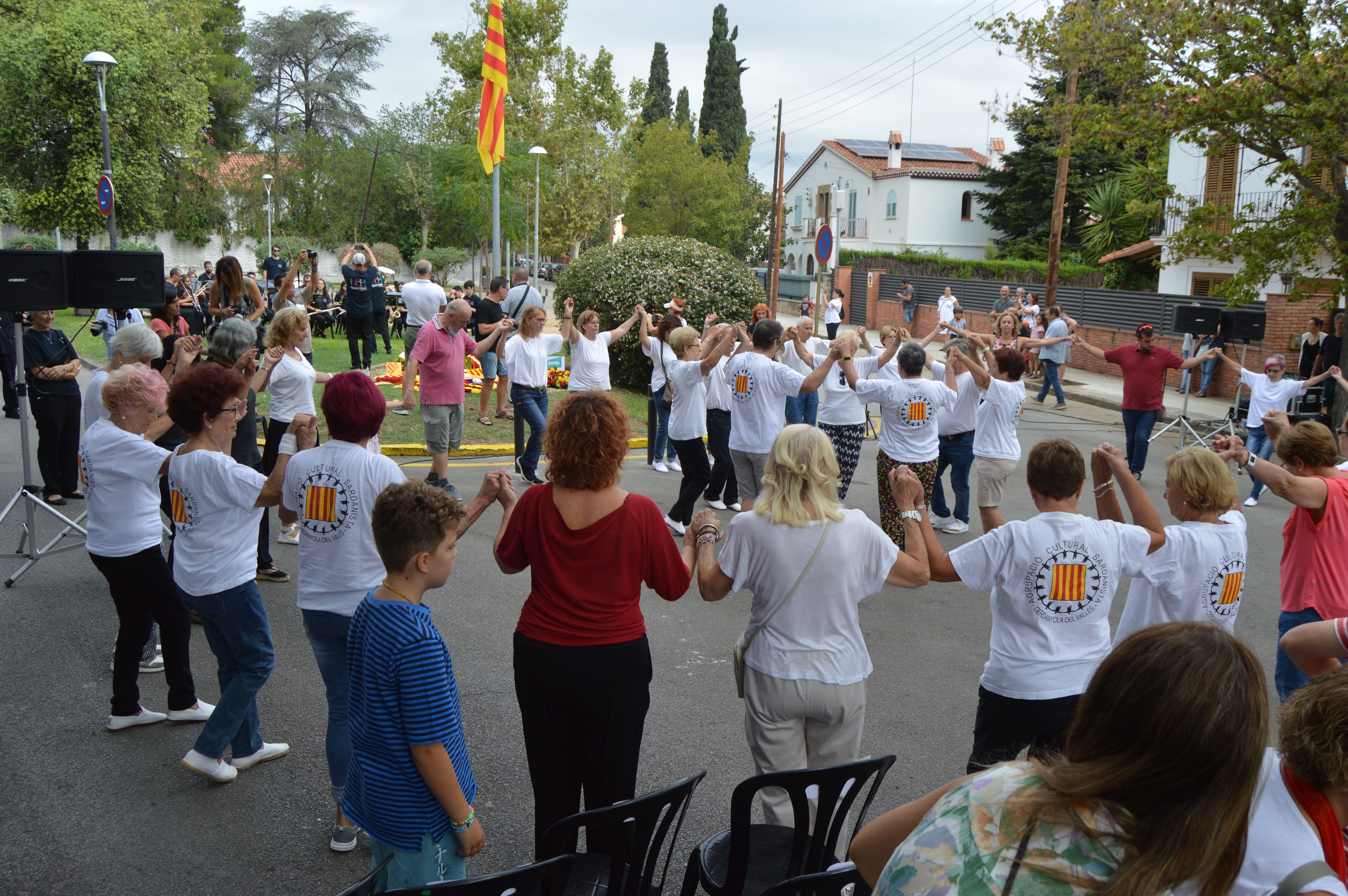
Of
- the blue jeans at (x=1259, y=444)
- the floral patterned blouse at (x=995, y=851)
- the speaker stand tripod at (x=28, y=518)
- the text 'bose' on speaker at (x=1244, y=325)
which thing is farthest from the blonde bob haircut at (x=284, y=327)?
the text 'bose' on speaker at (x=1244, y=325)

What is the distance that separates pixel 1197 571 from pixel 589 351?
724 centimetres

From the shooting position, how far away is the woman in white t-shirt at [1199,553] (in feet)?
12.8

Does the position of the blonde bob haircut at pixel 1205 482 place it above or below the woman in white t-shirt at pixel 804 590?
above

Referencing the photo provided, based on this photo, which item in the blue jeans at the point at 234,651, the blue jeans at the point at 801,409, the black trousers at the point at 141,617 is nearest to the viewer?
the blue jeans at the point at 234,651

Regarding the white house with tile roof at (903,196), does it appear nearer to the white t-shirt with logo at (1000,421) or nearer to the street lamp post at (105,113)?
the street lamp post at (105,113)

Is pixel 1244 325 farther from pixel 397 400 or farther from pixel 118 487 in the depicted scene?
pixel 118 487

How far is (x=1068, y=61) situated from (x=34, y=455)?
1575cm

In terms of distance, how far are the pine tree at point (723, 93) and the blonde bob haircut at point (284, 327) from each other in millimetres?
56635

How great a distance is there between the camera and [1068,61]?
50.7ft

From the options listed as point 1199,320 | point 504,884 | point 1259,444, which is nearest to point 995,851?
point 504,884

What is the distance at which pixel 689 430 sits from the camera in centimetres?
→ 847

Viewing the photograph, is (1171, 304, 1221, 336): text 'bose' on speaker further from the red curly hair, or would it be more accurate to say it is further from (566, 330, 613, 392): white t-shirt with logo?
the red curly hair

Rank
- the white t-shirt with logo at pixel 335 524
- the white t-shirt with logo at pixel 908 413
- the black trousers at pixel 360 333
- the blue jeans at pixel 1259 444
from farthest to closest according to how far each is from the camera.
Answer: the black trousers at pixel 360 333
the blue jeans at pixel 1259 444
the white t-shirt with logo at pixel 908 413
the white t-shirt with logo at pixel 335 524

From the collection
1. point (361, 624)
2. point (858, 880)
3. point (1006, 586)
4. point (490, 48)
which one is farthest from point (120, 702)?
point (490, 48)
